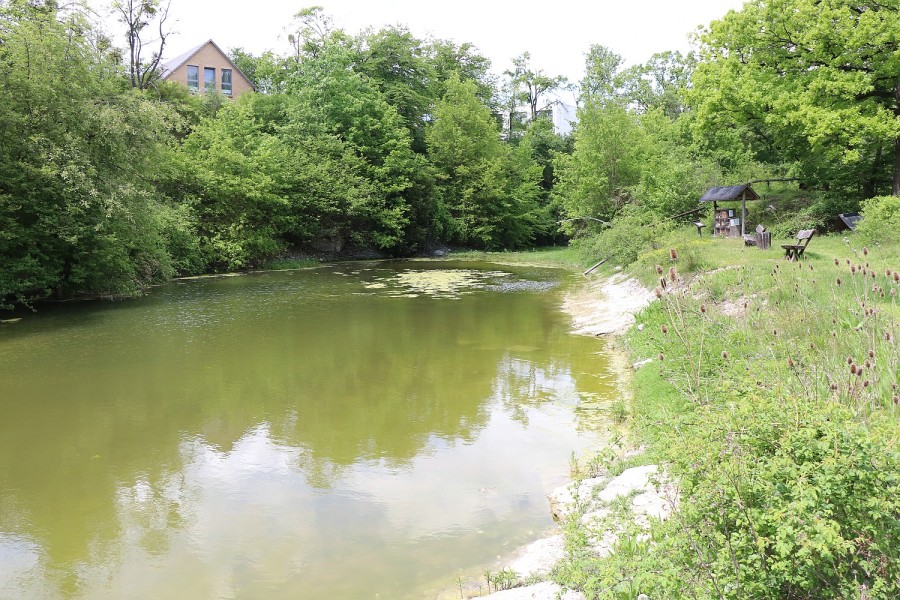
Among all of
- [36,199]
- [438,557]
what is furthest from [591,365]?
[36,199]

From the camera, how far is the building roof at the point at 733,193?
21156mm

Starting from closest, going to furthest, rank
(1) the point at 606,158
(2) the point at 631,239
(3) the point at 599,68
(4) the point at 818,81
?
(4) the point at 818,81 → (2) the point at 631,239 → (1) the point at 606,158 → (3) the point at 599,68

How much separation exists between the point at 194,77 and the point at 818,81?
42970 millimetres

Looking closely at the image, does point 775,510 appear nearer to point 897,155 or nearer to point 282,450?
point 282,450

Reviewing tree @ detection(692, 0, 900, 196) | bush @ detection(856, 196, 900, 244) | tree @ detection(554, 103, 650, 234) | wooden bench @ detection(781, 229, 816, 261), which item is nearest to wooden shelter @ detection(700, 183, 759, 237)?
tree @ detection(692, 0, 900, 196)

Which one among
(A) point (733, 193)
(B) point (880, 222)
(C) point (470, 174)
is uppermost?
(C) point (470, 174)

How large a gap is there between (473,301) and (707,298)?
9.37 m

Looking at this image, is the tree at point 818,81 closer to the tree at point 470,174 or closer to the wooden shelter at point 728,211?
the wooden shelter at point 728,211

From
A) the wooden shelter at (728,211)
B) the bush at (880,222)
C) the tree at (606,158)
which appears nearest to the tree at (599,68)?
the tree at (606,158)

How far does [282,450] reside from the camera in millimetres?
7855

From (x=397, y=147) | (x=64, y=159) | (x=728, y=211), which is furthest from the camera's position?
(x=397, y=147)

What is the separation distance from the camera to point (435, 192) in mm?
42406

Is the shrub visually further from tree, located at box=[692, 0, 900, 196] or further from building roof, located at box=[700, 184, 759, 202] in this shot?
tree, located at box=[692, 0, 900, 196]

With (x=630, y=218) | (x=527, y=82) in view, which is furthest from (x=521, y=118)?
(x=630, y=218)
